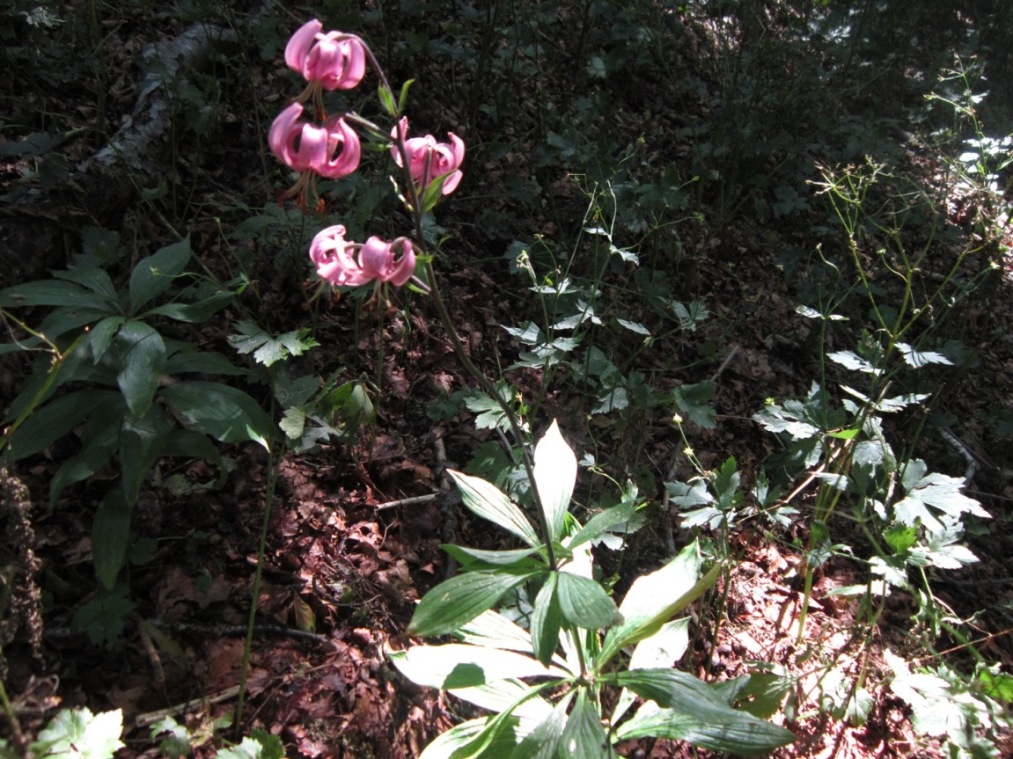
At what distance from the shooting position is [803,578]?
7.58 feet

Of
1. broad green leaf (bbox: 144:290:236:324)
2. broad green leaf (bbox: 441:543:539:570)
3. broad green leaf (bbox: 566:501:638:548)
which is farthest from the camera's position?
broad green leaf (bbox: 144:290:236:324)

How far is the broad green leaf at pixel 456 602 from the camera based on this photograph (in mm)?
1359

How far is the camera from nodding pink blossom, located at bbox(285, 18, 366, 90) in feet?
3.63

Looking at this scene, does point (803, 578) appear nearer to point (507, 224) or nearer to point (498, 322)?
point (498, 322)

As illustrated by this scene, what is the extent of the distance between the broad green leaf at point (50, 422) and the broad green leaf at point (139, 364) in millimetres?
129

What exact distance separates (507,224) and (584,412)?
1.01 meters

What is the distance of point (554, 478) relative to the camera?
5.52 feet

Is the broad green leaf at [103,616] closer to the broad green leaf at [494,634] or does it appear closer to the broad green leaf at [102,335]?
the broad green leaf at [102,335]

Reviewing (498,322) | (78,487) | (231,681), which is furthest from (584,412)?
(78,487)

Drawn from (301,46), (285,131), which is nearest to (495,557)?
(285,131)

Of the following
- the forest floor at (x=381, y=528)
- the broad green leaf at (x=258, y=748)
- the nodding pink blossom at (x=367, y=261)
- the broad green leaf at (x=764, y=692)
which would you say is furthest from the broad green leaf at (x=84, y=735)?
the broad green leaf at (x=764, y=692)

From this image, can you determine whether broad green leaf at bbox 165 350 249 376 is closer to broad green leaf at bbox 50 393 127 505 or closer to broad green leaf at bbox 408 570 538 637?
broad green leaf at bbox 50 393 127 505

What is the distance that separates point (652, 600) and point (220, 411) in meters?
1.13

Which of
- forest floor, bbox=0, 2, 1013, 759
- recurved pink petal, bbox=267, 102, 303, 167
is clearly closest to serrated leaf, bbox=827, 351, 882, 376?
forest floor, bbox=0, 2, 1013, 759
